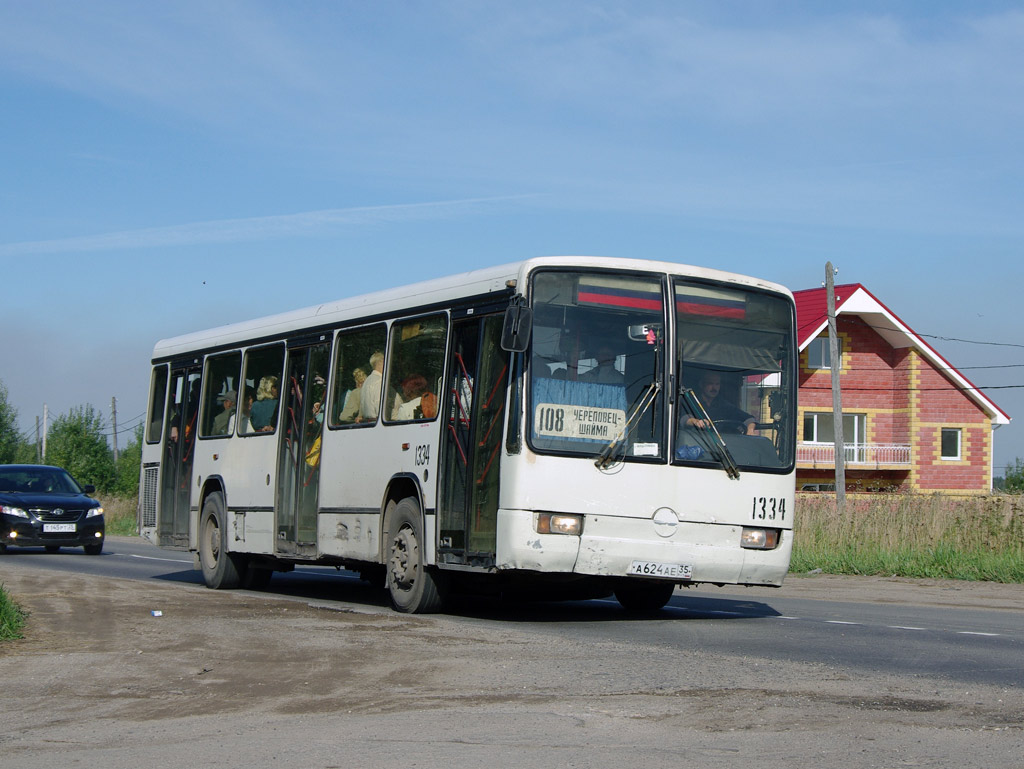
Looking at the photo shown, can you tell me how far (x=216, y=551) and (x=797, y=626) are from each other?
7946 millimetres

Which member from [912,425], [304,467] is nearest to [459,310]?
[304,467]

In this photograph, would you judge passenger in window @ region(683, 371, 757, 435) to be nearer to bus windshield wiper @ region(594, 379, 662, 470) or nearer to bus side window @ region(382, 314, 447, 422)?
bus windshield wiper @ region(594, 379, 662, 470)

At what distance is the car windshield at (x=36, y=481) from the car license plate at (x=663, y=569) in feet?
63.0

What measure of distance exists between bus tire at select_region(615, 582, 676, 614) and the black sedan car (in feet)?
51.7

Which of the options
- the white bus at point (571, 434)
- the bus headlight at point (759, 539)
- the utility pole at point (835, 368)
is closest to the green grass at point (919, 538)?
the white bus at point (571, 434)

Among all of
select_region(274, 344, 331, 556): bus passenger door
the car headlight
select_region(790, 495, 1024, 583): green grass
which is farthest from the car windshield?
select_region(790, 495, 1024, 583): green grass

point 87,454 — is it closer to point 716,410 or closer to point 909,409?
point 909,409

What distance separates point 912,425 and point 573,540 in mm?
46453

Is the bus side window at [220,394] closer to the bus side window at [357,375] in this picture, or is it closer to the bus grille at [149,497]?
the bus grille at [149,497]

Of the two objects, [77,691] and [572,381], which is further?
[572,381]

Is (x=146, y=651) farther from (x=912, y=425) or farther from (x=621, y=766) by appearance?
(x=912, y=425)

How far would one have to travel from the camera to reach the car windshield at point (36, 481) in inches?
1120

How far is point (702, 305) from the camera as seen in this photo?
1268 cm

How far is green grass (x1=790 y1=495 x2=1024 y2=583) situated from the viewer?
22125 millimetres
